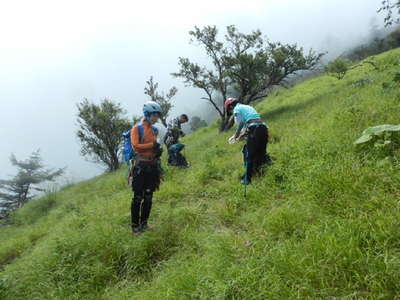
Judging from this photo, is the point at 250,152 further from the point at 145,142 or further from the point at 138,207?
the point at 138,207

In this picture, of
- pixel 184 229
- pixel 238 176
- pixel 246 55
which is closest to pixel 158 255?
pixel 184 229

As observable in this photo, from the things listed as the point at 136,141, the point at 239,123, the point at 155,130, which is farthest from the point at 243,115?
the point at 136,141

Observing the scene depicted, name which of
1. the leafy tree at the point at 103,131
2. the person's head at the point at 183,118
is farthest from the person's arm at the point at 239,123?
the leafy tree at the point at 103,131

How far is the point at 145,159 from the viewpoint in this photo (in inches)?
173

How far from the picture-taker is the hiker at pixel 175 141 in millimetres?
9461

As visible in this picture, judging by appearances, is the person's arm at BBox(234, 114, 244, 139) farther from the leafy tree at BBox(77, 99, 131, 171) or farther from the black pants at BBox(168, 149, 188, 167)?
the leafy tree at BBox(77, 99, 131, 171)

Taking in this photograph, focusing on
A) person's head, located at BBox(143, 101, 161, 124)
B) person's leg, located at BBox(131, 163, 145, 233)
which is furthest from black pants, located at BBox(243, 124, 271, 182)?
person's leg, located at BBox(131, 163, 145, 233)

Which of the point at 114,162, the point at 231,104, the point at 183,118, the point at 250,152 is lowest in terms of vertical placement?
the point at 250,152

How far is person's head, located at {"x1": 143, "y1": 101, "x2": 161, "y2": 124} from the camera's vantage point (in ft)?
14.5

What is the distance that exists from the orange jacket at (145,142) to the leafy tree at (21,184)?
29.8m

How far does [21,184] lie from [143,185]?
31820 mm

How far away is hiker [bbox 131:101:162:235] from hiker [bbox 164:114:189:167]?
16.0ft

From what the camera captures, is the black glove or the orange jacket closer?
the orange jacket

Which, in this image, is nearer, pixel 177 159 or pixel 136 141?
pixel 136 141
